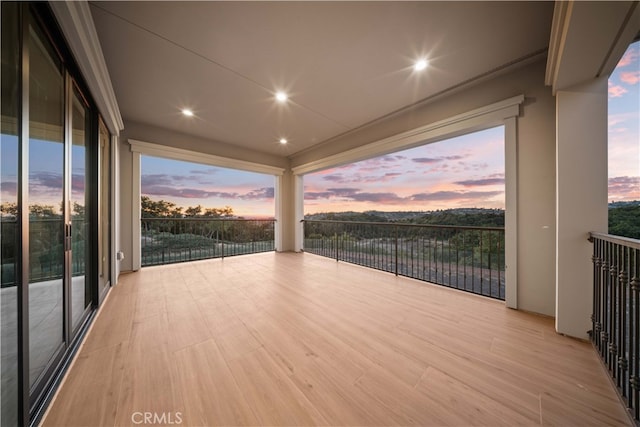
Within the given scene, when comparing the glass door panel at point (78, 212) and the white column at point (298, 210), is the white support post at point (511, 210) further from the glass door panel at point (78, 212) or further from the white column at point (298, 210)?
the white column at point (298, 210)

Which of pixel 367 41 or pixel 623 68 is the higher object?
pixel 367 41

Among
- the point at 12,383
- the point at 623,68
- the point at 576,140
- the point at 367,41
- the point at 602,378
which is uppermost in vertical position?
the point at 367,41

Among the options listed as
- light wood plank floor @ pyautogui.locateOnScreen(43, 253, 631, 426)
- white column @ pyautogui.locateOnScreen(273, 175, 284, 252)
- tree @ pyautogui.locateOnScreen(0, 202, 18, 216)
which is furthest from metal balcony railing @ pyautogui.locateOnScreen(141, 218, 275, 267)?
tree @ pyautogui.locateOnScreen(0, 202, 18, 216)

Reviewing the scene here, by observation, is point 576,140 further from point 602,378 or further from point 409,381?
point 409,381

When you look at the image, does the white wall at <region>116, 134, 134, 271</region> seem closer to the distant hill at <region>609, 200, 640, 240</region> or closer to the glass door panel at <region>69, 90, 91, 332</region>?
the glass door panel at <region>69, 90, 91, 332</region>

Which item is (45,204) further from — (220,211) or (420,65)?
(220,211)

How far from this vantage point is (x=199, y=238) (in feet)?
15.1

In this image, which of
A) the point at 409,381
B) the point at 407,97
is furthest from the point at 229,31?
the point at 409,381

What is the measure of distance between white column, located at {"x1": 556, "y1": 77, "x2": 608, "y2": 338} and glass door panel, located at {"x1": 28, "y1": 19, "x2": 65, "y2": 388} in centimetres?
362

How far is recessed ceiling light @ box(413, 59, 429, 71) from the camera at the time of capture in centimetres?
210

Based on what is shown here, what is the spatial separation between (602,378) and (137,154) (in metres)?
5.68

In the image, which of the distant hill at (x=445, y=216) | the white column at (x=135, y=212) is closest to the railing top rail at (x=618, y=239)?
the distant hill at (x=445, y=216)

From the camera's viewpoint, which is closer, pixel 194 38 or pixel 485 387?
pixel 485 387

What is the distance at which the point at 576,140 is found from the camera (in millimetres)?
1734
